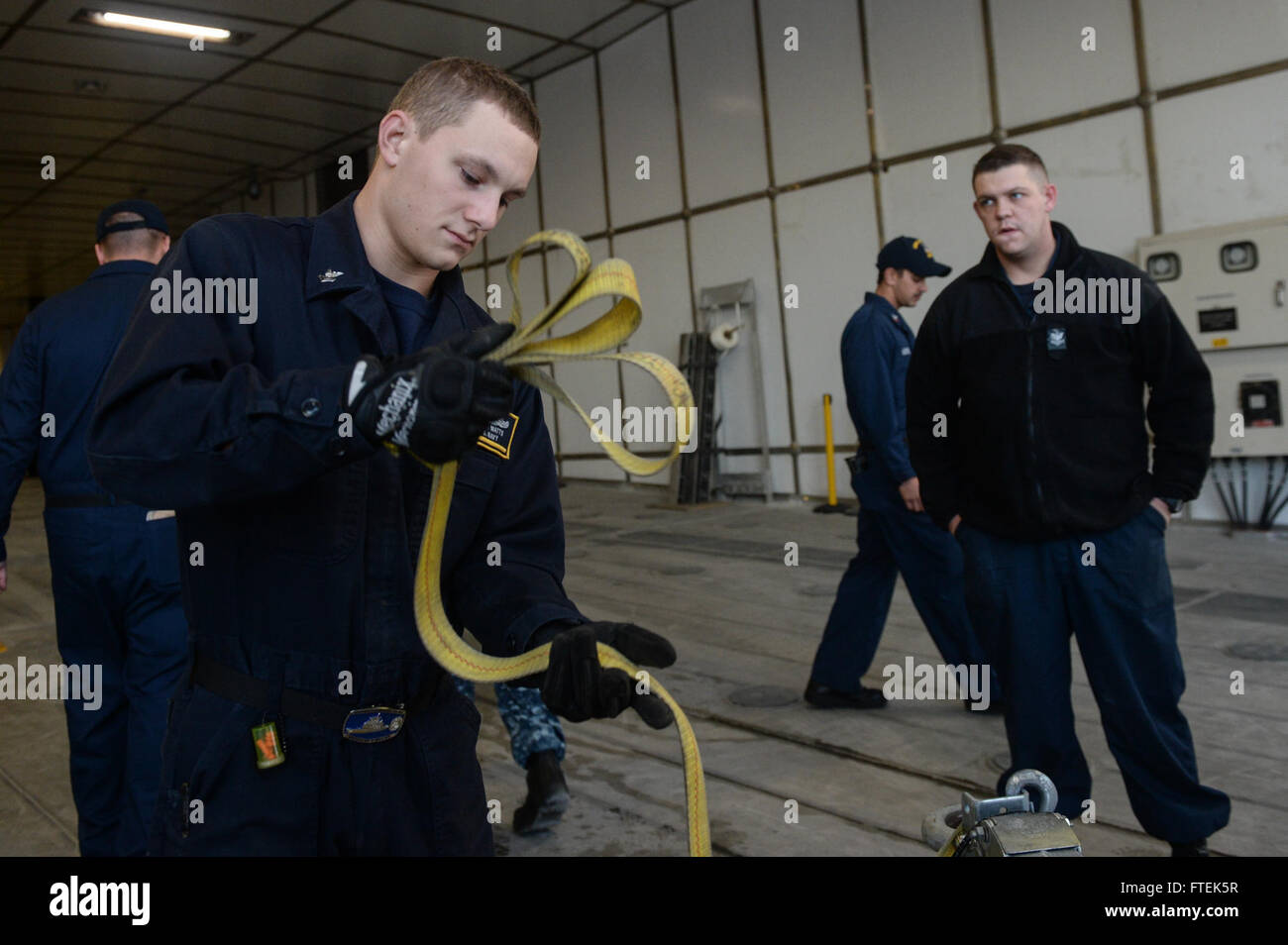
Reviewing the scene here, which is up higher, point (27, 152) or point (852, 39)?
point (27, 152)

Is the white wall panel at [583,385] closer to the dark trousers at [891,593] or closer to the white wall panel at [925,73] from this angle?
the white wall panel at [925,73]

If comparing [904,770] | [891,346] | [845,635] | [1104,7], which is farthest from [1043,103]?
[904,770]

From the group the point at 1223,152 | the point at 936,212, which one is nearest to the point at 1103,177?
the point at 1223,152

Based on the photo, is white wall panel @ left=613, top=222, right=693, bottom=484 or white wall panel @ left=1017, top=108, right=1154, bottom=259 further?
white wall panel @ left=613, top=222, right=693, bottom=484

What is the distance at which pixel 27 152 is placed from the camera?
1488cm

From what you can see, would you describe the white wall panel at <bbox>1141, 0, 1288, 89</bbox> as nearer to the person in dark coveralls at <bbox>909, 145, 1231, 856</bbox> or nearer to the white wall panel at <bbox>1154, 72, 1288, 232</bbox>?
the white wall panel at <bbox>1154, 72, 1288, 232</bbox>

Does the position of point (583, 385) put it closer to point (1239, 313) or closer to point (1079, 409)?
point (1239, 313)

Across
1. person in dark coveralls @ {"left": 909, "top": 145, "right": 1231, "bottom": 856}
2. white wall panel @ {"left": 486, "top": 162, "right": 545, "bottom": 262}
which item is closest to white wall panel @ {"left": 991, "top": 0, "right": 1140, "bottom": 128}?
person in dark coveralls @ {"left": 909, "top": 145, "right": 1231, "bottom": 856}

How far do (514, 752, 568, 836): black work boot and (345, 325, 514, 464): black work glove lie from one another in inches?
91.7

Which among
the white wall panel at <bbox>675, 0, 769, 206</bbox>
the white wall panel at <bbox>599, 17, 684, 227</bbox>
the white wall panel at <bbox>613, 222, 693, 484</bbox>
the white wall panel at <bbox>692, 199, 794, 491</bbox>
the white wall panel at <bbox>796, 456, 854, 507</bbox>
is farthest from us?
the white wall panel at <bbox>613, 222, 693, 484</bbox>

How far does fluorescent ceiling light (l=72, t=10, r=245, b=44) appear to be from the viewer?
10297mm

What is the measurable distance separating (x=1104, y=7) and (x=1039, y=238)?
627 centimetres

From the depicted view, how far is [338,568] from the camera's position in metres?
1.51
